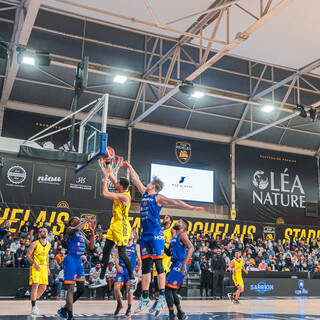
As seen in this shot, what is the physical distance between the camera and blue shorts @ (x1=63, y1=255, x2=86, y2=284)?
734cm

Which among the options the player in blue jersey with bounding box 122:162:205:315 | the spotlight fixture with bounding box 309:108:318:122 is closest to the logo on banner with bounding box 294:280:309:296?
the spotlight fixture with bounding box 309:108:318:122

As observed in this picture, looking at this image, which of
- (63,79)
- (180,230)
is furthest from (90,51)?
(180,230)

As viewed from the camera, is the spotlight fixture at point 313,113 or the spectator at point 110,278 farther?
the spotlight fixture at point 313,113

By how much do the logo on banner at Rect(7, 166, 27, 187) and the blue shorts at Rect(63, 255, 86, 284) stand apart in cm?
1282

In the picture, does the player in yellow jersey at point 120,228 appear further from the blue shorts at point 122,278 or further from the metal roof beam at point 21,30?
the metal roof beam at point 21,30

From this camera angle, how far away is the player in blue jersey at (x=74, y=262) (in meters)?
7.29

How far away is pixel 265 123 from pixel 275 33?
883cm

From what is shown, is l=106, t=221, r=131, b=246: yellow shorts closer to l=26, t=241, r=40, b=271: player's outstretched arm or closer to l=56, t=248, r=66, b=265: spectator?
l=26, t=241, r=40, b=271: player's outstretched arm

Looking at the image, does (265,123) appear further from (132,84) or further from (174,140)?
(132,84)

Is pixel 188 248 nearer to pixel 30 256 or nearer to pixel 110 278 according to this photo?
pixel 30 256

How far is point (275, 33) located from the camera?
16375mm

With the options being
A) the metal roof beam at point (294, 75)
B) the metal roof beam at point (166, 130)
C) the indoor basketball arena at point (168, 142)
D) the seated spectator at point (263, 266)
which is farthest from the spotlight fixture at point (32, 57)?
the seated spectator at point (263, 266)

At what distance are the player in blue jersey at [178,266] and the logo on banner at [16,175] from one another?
13.3 metres

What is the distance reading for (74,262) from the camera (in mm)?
7500
